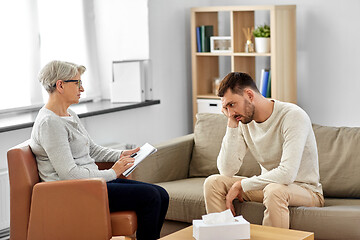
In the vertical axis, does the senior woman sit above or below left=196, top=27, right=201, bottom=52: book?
below

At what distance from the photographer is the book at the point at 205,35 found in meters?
5.29

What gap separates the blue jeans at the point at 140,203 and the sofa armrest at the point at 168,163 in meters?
0.58

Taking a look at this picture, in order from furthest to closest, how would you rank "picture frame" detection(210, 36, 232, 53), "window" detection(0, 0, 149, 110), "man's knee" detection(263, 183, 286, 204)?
"picture frame" detection(210, 36, 232, 53), "window" detection(0, 0, 149, 110), "man's knee" detection(263, 183, 286, 204)

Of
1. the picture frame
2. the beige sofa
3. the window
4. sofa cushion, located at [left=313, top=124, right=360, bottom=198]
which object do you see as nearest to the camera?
the beige sofa

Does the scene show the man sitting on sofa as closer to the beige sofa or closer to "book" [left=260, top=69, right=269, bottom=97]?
the beige sofa

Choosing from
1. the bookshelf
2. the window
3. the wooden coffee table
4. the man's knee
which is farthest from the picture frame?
the wooden coffee table

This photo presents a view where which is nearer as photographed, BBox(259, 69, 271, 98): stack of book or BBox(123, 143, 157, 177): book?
BBox(123, 143, 157, 177): book

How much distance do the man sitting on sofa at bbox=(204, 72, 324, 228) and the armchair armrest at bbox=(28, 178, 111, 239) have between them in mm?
569

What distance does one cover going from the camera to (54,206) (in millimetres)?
3064

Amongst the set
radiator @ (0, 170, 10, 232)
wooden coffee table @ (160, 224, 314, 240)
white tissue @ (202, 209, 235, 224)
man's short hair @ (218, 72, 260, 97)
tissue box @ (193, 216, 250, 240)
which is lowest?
radiator @ (0, 170, 10, 232)

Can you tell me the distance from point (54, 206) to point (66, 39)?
211cm

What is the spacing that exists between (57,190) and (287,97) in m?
2.53

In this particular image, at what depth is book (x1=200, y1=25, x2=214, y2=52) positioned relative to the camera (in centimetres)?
529

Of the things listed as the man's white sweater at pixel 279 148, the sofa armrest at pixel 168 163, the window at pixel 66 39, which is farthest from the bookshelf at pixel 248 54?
the man's white sweater at pixel 279 148
